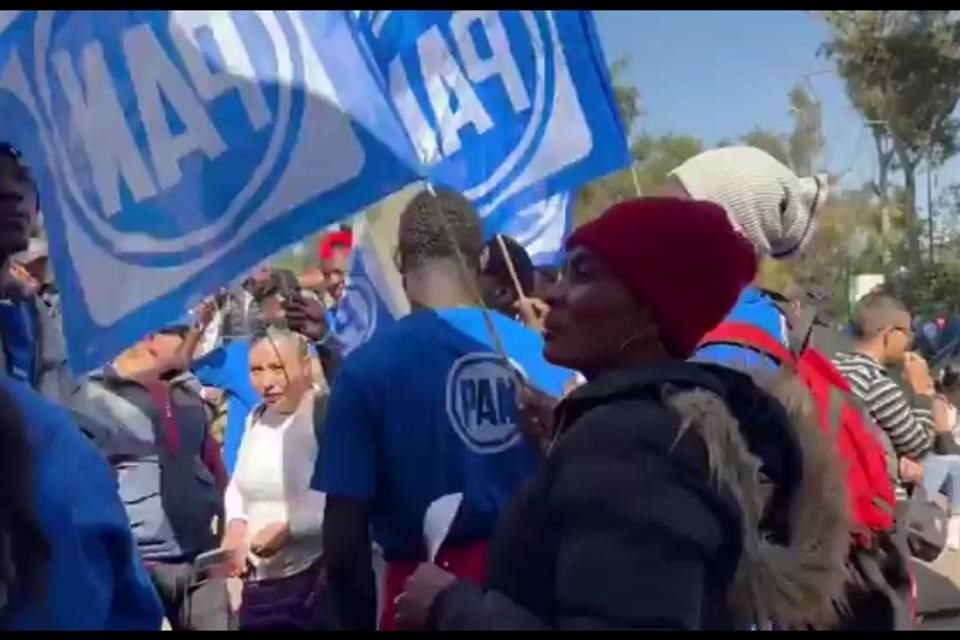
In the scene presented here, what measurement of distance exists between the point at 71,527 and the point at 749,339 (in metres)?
1.44

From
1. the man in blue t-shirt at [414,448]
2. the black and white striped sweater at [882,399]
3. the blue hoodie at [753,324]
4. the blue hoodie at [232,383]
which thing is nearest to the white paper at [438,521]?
the man in blue t-shirt at [414,448]

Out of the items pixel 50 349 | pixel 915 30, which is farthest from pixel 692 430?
pixel 915 30

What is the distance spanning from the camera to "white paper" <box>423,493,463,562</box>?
9.64 feet

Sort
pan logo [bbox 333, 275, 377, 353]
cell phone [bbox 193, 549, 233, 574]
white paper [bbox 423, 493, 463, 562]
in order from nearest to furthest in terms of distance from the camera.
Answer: white paper [bbox 423, 493, 463, 562]
cell phone [bbox 193, 549, 233, 574]
pan logo [bbox 333, 275, 377, 353]

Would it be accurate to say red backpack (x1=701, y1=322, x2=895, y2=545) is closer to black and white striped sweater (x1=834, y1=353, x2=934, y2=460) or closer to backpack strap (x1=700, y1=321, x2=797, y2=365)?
backpack strap (x1=700, y1=321, x2=797, y2=365)

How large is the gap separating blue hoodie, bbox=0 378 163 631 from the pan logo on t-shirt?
1182 mm

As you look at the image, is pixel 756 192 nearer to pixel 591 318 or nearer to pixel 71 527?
pixel 591 318

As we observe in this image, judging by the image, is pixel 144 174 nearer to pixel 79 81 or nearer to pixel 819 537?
pixel 79 81

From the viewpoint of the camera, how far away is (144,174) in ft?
10.0

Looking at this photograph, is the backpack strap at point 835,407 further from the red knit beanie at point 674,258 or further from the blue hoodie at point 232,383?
the blue hoodie at point 232,383

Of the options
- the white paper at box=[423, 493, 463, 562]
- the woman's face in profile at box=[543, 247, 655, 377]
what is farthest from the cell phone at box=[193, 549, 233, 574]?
the woman's face in profile at box=[543, 247, 655, 377]

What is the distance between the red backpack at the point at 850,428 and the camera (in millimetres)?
3043

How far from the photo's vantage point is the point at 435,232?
11.4ft

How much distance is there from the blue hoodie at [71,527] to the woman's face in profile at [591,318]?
0.64 m
